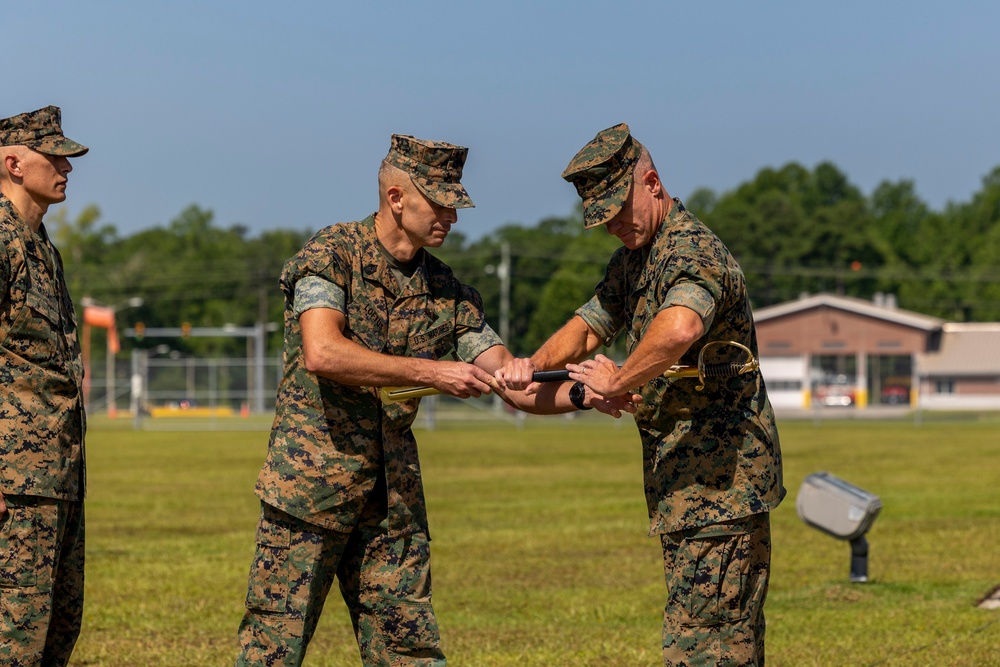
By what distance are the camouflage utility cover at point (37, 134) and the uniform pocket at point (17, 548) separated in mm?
1550

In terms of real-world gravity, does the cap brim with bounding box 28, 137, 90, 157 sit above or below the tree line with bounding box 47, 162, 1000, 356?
below

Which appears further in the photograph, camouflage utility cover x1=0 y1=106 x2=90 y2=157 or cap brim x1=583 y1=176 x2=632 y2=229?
camouflage utility cover x1=0 y1=106 x2=90 y2=157

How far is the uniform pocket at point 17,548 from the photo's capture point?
629cm

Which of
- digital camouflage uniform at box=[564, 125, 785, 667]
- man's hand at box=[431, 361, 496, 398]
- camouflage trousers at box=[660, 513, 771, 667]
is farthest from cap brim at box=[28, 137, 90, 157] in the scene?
camouflage trousers at box=[660, 513, 771, 667]

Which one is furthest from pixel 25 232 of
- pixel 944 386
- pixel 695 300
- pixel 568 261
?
pixel 568 261

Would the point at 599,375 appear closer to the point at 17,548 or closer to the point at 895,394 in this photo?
the point at 17,548

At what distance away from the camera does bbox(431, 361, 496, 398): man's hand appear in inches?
240

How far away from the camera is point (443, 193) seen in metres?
6.19

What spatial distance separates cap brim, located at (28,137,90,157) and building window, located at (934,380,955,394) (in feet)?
347

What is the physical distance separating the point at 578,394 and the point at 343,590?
53.0 inches

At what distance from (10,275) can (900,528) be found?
13.8 m

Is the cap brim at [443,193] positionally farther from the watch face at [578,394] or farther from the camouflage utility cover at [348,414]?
the watch face at [578,394]

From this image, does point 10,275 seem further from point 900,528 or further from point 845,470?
point 845,470

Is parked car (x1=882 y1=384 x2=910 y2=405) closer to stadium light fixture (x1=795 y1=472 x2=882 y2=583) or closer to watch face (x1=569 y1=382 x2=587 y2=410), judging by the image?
stadium light fixture (x1=795 y1=472 x2=882 y2=583)
